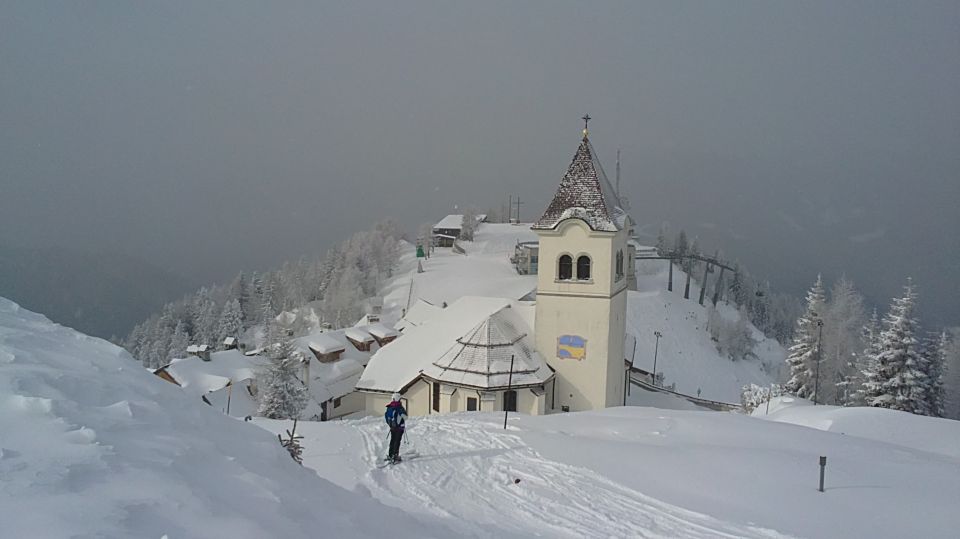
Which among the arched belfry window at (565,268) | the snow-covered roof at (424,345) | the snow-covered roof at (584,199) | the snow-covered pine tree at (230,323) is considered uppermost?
the snow-covered roof at (584,199)

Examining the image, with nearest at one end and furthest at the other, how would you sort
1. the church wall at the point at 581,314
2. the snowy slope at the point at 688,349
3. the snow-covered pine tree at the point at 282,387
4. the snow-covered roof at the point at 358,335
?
1. the church wall at the point at 581,314
2. the snow-covered pine tree at the point at 282,387
3. the snow-covered roof at the point at 358,335
4. the snowy slope at the point at 688,349

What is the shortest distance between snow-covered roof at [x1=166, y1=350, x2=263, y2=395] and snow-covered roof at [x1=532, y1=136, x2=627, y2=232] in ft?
62.7

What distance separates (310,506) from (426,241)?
362ft

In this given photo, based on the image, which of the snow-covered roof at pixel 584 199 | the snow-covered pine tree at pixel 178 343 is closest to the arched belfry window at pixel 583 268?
the snow-covered roof at pixel 584 199

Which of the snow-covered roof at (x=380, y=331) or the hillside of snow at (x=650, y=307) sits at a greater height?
the snow-covered roof at (x=380, y=331)

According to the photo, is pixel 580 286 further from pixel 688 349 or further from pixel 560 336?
pixel 688 349

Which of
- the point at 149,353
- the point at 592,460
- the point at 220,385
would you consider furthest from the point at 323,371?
the point at 149,353

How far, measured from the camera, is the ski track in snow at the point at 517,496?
8.46 m

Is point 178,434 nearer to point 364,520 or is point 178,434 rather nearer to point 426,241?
point 364,520

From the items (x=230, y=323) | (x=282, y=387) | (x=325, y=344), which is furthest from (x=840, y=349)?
(x=230, y=323)

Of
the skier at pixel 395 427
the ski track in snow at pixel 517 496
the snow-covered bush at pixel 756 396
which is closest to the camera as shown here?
the ski track in snow at pixel 517 496

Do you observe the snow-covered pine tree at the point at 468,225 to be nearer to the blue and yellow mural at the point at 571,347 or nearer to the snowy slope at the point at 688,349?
the snowy slope at the point at 688,349

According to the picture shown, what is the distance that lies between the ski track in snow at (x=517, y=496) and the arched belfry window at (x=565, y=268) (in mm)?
13032

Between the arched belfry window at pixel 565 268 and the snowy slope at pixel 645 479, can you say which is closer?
the snowy slope at pixel 645 479
